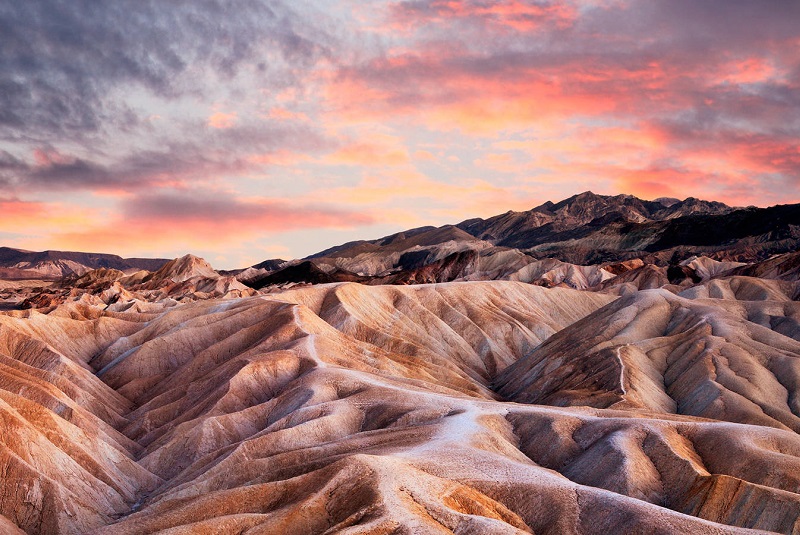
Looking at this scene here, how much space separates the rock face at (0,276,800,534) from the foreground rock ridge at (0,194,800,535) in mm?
213

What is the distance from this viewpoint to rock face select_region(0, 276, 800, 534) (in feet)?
134

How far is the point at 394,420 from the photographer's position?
6350 centimetres

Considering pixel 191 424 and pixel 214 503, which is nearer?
pixel 214 503

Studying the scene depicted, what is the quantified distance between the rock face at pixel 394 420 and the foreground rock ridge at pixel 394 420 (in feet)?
0.70

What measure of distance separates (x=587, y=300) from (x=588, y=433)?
12361 centimetres

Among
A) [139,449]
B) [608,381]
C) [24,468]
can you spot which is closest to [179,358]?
[139,449]

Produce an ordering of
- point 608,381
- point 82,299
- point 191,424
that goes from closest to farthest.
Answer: point 191,424, point 608,381, point 82,299

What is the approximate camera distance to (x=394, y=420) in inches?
2500

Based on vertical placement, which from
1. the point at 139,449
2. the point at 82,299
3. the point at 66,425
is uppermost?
the point at 82,299

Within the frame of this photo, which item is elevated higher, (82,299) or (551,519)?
(82,299)

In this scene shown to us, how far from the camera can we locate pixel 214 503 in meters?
42.2

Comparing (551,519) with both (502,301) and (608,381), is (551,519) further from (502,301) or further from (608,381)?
(502,301)

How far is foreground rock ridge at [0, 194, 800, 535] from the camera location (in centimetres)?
4084

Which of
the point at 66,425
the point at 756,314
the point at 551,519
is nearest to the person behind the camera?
the point at 551,519
